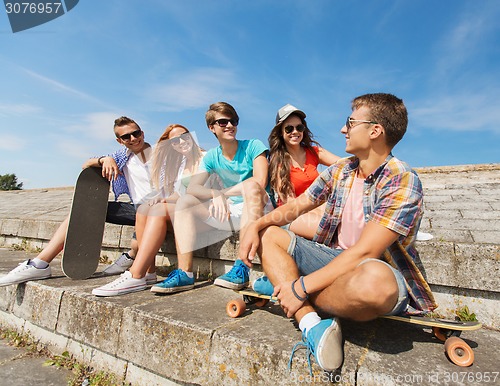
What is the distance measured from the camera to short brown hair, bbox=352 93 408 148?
176cm

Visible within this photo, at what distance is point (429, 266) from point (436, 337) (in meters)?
0.52

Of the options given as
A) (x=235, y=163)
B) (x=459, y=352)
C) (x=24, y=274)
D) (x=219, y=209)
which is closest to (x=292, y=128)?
(x=235, y=163)

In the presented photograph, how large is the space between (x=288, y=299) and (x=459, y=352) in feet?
2.57

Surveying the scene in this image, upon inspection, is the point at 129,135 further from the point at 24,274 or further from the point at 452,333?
the point at 452,333

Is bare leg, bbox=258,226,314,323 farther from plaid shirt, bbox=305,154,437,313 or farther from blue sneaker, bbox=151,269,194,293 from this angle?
blue sneaker, bbox=151,269,194,293

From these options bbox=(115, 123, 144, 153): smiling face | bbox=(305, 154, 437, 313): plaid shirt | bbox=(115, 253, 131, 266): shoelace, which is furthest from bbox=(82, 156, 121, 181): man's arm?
bbox=(305, 154, 437, 313): plaid shirt

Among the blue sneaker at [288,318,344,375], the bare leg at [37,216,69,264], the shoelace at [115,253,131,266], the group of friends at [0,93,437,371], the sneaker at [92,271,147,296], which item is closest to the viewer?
the blue sneaker at [288,318,344,375]

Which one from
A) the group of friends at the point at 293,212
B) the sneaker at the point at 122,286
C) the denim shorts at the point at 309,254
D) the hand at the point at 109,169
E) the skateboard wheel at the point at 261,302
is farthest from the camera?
the hand at the point at 109,169

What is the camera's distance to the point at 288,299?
1612 millimetres

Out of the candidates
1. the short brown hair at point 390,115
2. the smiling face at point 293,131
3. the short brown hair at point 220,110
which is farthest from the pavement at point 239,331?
the short brown hair at point 220,110

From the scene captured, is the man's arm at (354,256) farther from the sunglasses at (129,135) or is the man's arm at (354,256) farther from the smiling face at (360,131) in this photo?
the sunglasses at (129,135)

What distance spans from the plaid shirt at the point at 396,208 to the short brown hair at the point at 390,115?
0.13 m

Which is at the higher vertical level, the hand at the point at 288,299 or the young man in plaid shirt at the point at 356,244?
the young man in plaid shirt at the point at 356,244

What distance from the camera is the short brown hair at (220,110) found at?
309 centimetres
